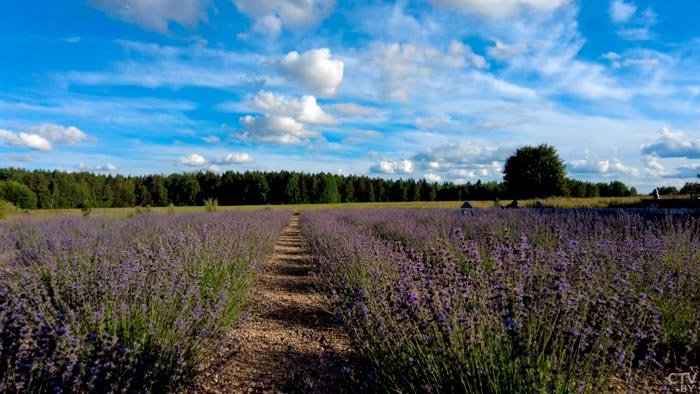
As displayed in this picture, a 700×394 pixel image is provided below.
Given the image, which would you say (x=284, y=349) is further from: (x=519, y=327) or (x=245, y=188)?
(x=245, y=188)

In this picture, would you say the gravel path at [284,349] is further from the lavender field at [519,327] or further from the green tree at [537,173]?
the green tree at [537,173]

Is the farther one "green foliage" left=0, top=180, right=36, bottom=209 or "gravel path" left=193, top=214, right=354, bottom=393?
"green foliage" left=0, top=180, right=36, bottom=209

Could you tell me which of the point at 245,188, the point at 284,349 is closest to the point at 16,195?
the point at 245,188

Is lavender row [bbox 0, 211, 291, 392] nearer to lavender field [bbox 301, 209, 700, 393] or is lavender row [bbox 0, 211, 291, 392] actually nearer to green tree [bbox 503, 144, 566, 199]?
lavender field [bbox 301, 209, 700, 393]

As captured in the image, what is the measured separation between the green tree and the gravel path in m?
30.4

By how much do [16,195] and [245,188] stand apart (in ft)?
91.7

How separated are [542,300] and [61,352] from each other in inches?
96.2

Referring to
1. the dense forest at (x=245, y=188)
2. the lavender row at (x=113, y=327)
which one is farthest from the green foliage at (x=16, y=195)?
the lavender row at (x=113, y=327)

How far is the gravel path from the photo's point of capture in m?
2.54

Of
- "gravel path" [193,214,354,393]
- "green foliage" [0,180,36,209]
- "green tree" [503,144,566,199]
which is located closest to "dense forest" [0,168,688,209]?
"green foliage" [0,180,36,209]

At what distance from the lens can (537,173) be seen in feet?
104

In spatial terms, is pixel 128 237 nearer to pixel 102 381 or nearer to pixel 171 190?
pixel 102 381

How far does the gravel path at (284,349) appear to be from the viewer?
254 cm

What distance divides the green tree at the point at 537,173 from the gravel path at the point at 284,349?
30.4 metres
